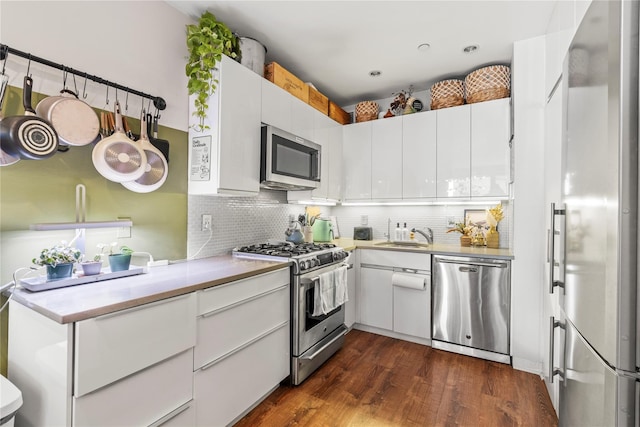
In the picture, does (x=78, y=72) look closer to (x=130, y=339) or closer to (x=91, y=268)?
(x=91, y=268)

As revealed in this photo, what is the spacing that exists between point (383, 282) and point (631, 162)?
7.65ft

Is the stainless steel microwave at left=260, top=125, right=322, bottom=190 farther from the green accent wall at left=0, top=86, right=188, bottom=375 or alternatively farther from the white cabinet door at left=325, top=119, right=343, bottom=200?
the green accent wall at left=0, top=86, right=188, bottom=375

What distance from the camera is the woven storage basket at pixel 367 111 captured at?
11.5 ft

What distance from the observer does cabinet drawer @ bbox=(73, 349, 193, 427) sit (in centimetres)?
110

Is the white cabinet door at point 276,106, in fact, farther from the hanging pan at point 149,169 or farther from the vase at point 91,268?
the vase at point 91,268

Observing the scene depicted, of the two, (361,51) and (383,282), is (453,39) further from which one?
(383,282)

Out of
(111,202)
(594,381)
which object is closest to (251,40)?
(111,202)

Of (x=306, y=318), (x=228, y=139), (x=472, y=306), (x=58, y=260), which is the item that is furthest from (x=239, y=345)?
(x=472, y=306)

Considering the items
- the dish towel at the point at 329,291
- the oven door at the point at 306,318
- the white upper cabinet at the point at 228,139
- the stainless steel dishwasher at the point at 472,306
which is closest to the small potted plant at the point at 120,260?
the white upper cabinet at the point at 228,139

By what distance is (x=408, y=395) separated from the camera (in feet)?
6.70

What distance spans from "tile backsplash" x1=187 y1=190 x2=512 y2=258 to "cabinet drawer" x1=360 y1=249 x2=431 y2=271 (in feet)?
2.10

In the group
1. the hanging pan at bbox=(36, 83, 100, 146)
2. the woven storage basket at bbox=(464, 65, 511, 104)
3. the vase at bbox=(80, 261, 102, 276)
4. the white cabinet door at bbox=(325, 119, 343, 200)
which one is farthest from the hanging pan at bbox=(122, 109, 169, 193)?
the woven storage basket at bbox=(464, 65, 511, 104)

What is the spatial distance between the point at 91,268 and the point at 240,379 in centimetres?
98

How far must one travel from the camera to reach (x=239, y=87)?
6.90 ft
